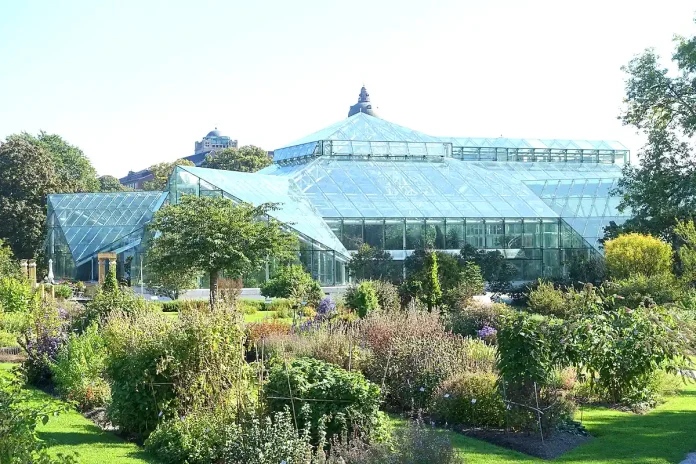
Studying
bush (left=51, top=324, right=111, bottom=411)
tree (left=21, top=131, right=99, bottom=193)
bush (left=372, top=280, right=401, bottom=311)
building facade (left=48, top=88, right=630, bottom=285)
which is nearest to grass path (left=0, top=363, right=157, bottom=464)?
bush (left=51, top=324, right=111, bottom=411)

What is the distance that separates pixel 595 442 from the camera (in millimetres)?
8891

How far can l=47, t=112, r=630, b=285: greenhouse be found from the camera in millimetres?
30656

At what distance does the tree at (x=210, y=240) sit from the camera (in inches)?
734

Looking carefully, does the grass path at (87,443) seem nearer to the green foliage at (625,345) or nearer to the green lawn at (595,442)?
the green lawn at (595,442)

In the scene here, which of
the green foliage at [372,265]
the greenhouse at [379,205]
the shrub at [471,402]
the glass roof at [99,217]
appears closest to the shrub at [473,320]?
the shrub at [471,402]

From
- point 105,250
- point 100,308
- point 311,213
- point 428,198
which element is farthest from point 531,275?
point 100,308

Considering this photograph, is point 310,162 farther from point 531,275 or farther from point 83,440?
point 83,440

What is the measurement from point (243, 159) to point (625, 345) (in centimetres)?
5261

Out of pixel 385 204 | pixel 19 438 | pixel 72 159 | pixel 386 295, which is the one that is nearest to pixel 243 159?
pixel 72 159

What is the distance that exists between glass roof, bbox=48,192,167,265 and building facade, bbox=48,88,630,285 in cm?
6

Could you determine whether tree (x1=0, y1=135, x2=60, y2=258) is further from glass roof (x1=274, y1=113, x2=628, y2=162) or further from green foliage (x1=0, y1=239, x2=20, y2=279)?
green foliage (x1=0, y1=239, x2=20, y2=279)

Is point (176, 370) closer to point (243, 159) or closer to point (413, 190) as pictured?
point (413, 190)

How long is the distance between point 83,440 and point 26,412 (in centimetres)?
352

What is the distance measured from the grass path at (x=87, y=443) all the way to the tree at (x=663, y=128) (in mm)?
20353
